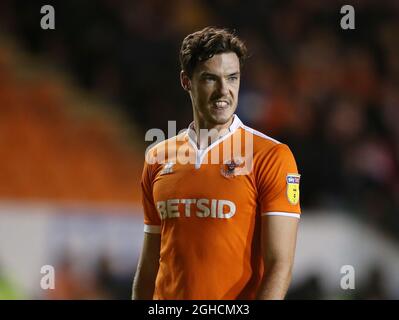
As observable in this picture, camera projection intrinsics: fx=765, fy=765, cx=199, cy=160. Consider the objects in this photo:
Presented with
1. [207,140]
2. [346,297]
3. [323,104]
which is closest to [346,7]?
[323,104]

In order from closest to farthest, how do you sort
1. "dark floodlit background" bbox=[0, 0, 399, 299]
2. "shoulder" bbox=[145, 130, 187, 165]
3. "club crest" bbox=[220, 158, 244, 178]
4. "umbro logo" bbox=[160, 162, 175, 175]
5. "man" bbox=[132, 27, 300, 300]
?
"man" bbox=[132, 27, 300, 300] → "club crest" bbox=[220, 158, 244, 178] → "umbro logo" bbox=[160, 162, 175, 175] → "shoulder" bbox=[145, 130, 187, 165] → "dark floodlit background" bbox=[0, 0, 399, 299]

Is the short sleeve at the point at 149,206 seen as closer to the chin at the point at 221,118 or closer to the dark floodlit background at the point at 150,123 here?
the chin at the point at 221,118

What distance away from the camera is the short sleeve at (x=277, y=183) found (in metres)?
3.29

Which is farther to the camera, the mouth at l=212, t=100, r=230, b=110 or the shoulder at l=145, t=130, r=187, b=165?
the shoulder at l=145, t=130, r=187, b=165

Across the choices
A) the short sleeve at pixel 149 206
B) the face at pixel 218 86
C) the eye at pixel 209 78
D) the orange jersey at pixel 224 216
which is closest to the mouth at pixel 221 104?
the face at pixel 218 86

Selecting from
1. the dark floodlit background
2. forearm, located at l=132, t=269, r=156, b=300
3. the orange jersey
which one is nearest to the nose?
the orange jersey

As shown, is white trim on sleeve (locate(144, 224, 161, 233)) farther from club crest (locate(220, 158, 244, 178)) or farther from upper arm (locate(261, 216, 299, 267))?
upper arm (locate(261, 216, 299, 267))

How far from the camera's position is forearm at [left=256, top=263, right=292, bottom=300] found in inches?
125

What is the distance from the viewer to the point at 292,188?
3355 millimetres

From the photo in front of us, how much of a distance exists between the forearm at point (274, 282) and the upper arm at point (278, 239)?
3 cm

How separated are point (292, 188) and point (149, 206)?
778mm

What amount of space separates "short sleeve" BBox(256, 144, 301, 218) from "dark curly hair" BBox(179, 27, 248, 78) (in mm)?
497

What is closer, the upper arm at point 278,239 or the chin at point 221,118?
the upper arm at point 278,239

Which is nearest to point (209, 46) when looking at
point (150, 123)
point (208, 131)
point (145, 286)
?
point (208, 131)
